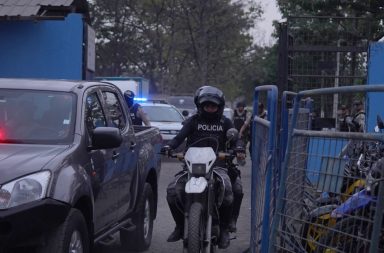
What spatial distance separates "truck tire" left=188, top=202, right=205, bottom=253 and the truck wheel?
1.69 metres

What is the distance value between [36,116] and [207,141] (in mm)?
1722

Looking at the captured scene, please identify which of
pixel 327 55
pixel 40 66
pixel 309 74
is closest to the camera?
pixel 309 74

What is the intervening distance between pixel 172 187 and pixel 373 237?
9.60 ft

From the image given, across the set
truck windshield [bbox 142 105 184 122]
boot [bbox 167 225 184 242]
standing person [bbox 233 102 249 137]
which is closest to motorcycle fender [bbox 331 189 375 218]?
boot [bbox 167 225 184 242]

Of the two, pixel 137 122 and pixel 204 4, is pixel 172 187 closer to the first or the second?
pixel 137 122

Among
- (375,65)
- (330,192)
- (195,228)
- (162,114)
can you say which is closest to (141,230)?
(195,228)

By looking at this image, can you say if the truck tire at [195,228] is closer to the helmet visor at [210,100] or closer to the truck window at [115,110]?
the helmet visor at [210,100]

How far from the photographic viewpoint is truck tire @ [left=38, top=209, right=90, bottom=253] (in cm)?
515

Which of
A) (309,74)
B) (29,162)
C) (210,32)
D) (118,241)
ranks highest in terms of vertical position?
(210,32)

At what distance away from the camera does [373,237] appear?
402cm

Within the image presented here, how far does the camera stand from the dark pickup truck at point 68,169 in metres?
4.98

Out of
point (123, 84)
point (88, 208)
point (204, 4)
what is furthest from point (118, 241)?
point (204, 4)

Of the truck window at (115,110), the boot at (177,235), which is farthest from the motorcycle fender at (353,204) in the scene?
the truck window at (115,110)

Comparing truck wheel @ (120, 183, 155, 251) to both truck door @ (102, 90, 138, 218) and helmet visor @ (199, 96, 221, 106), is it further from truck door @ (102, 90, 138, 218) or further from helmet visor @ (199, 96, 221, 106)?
helmet visor @ (199, 96, 221, 106)
